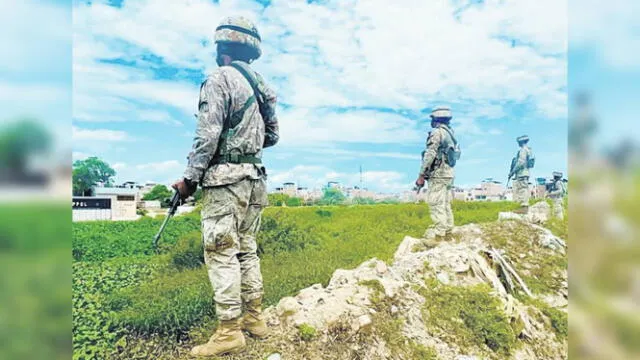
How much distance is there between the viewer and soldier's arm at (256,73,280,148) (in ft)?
8.59

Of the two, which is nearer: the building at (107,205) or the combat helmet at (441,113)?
the building at (107,205)

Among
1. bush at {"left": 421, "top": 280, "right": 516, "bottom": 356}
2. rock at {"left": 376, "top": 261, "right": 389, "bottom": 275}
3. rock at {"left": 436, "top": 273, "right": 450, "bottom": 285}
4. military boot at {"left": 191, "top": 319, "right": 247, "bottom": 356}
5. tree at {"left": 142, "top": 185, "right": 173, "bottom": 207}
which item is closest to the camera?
military boot at {"left": 191, "top": 319, "right": 247, "bottom": 356}

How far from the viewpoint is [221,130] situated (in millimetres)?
2320

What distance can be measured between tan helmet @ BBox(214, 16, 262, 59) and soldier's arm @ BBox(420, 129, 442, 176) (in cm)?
344

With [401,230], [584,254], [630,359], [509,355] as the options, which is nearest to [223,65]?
[584,254]

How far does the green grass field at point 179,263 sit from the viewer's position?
2680mm

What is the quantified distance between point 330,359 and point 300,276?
48.4 inches

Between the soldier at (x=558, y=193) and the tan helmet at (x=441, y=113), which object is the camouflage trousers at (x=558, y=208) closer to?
the soldier at (x=558, y=193)

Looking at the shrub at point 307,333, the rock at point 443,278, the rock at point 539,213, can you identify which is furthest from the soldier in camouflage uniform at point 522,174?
the shrub at point 307,333

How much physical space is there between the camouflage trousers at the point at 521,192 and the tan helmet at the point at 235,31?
616 centimetres

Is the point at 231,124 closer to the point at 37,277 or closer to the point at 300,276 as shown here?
the point at 37,277

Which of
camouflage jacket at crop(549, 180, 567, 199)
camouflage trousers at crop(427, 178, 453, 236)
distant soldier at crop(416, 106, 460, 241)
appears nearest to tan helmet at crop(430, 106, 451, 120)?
distant soldier at crop(416, 106, 460, 241)

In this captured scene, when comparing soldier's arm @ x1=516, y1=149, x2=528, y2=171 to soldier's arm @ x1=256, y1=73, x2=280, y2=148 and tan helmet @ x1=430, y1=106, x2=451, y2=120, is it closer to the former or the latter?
tan helmet @ x1=430, y1=106, x2=451, y2=120

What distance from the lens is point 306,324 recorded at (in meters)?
2.67
